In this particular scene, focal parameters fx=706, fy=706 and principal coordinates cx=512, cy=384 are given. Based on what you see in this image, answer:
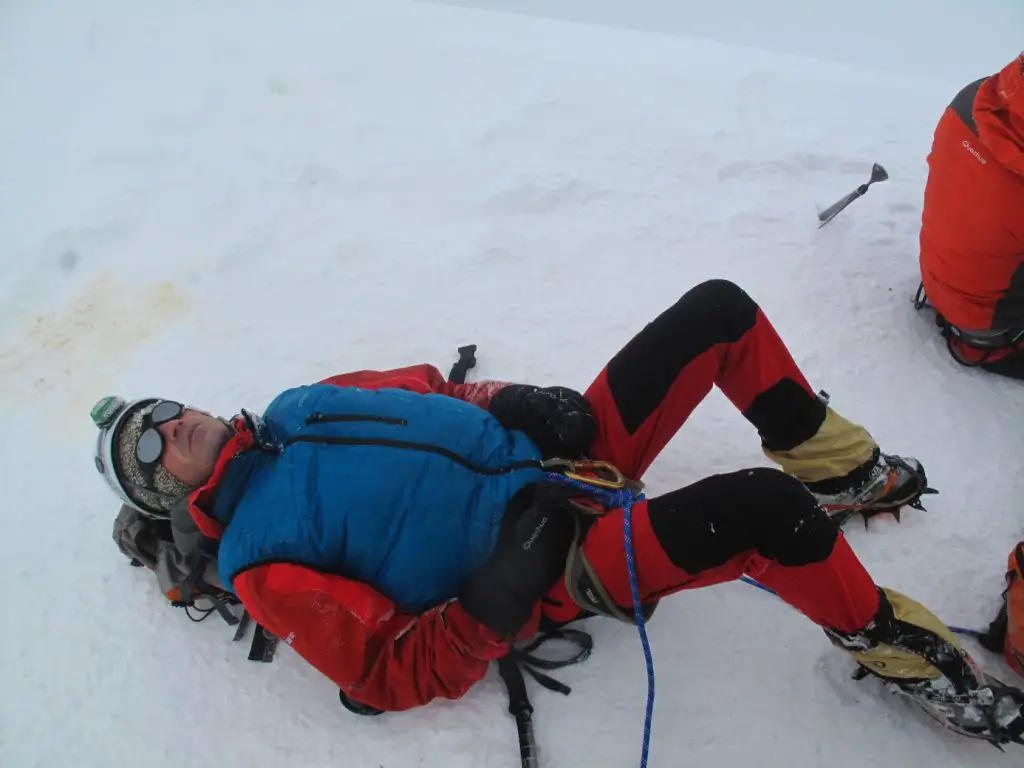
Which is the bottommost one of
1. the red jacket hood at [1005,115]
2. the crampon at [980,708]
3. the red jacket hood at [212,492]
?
the crampon at [980,708]

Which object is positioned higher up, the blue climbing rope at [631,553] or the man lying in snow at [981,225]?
the man lying in snow at [981,225]

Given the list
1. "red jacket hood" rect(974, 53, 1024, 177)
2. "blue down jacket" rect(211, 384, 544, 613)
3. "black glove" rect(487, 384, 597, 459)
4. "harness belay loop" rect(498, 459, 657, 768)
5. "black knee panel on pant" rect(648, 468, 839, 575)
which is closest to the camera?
"black knee panel on pant" rect(648, 468, 839, 575)

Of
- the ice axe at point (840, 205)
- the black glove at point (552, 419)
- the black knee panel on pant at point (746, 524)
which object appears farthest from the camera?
the ice axe at point (840, 205)

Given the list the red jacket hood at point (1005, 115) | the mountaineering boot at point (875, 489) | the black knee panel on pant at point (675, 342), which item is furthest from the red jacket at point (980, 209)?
the black knee panel on pant at point (675, 342)

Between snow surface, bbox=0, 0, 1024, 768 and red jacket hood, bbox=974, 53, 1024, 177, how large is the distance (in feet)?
2.59

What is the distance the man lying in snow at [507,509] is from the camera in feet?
5.90

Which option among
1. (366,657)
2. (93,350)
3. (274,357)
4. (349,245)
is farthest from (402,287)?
(366,657)

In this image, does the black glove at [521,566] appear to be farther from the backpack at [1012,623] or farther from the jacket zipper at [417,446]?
the backpack at [1012,623]

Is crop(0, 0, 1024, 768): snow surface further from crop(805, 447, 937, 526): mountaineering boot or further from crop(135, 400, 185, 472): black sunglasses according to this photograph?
crop(135, 400, 185, 472): black sunglasses

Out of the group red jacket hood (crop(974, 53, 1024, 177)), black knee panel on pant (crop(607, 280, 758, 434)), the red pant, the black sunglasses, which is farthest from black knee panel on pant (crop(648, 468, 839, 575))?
red jacket hood (crop(974, 53, 1024, 177))

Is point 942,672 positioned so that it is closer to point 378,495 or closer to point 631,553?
point 631,553

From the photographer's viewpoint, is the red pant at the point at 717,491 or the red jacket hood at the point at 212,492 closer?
the red pant at the point at 717,491

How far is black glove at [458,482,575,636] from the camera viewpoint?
73.6 inches

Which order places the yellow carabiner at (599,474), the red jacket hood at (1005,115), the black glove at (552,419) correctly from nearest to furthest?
the yellow carabiner at (599,474), the black glove at (552,419), the red jacket hood at (1005,115)
